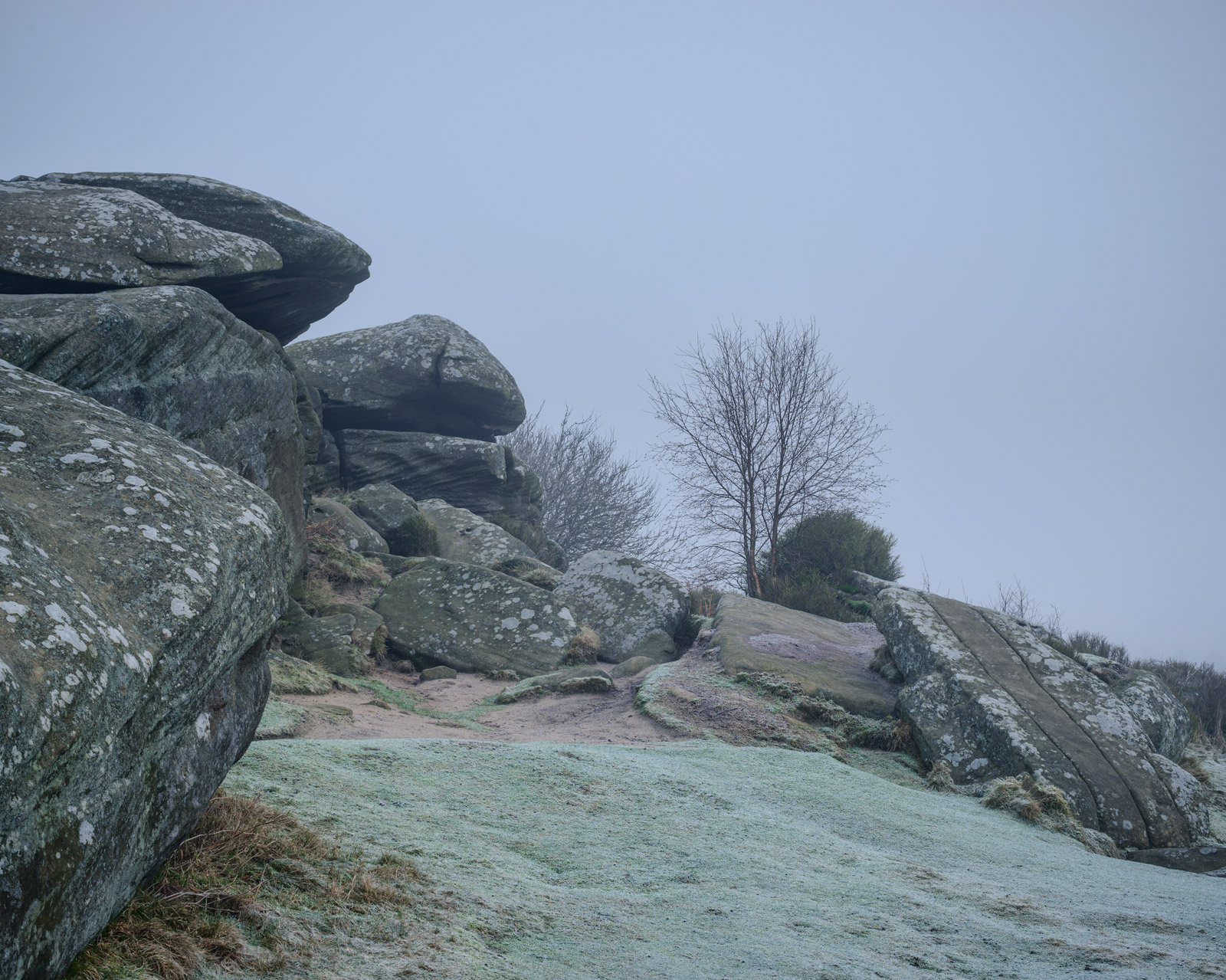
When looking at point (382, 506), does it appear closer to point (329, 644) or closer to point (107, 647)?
point (329, 644)

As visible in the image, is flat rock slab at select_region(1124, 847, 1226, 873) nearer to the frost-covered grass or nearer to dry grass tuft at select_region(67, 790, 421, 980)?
the frost-covered grass

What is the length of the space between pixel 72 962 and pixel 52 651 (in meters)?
0.68

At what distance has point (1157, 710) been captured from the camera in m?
7.27

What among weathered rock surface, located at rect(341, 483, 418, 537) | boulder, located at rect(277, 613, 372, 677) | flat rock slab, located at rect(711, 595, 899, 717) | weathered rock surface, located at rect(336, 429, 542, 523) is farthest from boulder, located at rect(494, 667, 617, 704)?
weathered rock surface, located at rect(336, 429, 542, 523)

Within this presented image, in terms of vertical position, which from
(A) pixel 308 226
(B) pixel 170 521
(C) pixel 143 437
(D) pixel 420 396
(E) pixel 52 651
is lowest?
(E) pixel 52 651

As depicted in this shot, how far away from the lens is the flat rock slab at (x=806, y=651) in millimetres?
7301

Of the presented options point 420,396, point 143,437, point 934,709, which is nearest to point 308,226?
point 420,396

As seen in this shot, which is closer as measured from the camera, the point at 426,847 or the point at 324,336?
the point at 426,847

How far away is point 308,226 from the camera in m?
10.0

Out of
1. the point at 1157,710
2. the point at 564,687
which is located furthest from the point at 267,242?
the point at 1157,710

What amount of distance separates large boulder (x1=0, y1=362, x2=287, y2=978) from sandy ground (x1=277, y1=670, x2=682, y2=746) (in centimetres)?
275

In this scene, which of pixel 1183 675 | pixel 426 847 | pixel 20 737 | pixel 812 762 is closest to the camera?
pixel 20 737

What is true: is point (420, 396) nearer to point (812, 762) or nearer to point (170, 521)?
point (812, 762)

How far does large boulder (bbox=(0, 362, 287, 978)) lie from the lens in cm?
157
